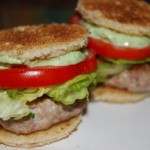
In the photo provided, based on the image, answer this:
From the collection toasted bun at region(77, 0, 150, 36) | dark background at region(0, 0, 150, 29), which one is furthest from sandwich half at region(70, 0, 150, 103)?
dark background at region(0, 0, 150, 29)

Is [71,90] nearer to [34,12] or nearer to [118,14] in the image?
[118,14]

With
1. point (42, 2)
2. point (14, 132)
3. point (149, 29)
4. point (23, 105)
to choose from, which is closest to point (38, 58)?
point (23, 105)

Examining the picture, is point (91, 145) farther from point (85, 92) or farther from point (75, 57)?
point (75, 57)

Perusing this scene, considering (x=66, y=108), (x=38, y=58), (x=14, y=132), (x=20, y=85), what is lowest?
(x=14, y=132)

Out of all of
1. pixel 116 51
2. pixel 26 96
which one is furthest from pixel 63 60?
pixel 116 51

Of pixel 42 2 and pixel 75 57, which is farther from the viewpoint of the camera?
pixel 42 2

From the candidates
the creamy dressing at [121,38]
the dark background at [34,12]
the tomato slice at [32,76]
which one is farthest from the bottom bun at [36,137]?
the dark background at [34,12]

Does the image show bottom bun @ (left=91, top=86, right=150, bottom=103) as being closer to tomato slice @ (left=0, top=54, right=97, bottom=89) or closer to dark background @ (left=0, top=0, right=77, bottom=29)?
tomato slice @ (left=0, top=54, right=97, bottom=89)
